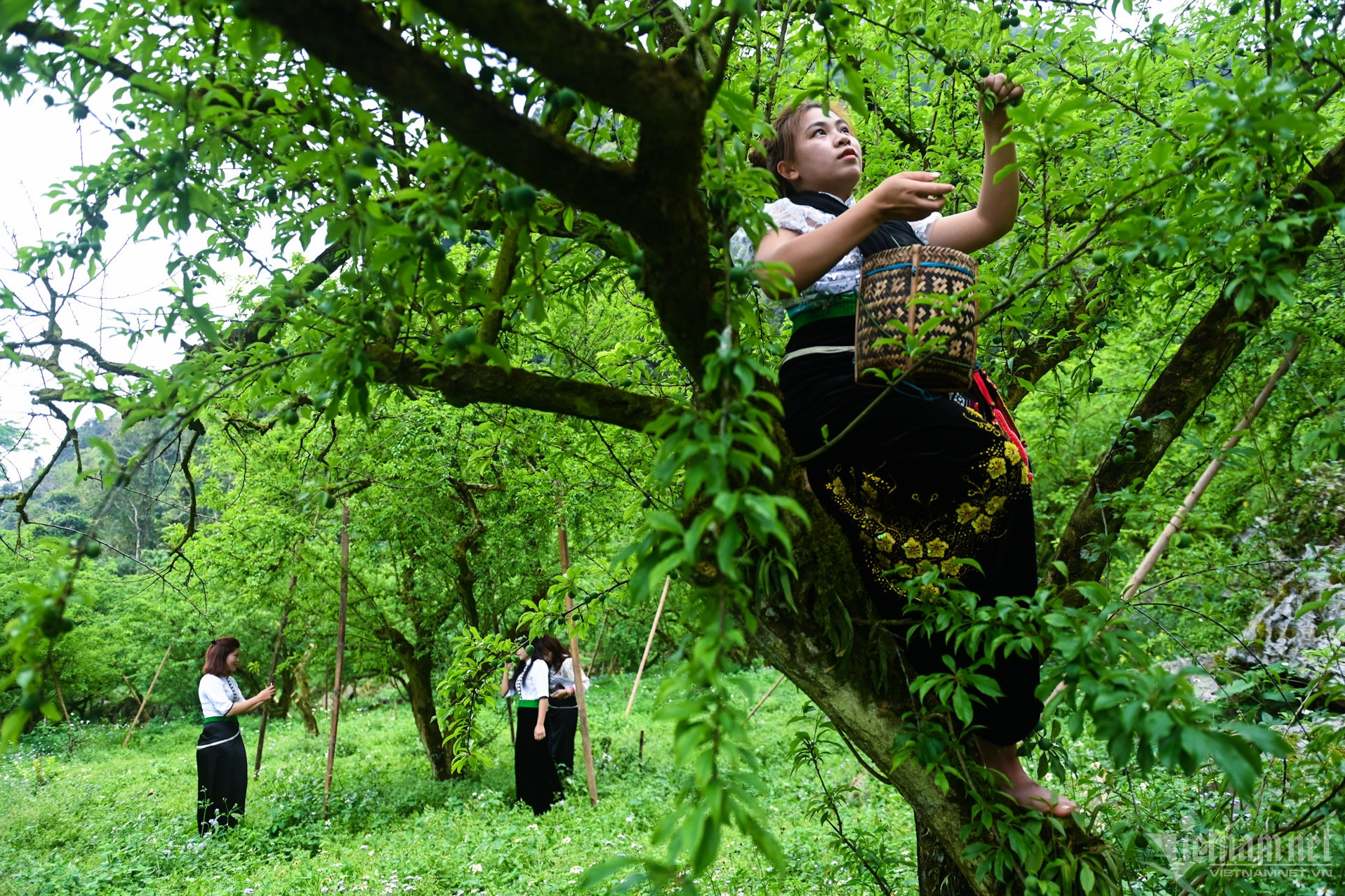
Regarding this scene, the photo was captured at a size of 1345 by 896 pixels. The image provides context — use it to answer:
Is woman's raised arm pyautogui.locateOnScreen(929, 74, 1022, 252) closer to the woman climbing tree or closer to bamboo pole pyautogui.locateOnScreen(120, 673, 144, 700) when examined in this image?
the woman climbing tree

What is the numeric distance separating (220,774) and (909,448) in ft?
26.6

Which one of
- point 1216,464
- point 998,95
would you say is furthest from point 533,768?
point 998,95

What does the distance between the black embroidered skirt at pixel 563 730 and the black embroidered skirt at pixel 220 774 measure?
2.96m

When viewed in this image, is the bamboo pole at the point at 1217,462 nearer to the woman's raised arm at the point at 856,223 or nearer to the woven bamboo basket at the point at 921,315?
the woven bamboo basket at the point at 921,315

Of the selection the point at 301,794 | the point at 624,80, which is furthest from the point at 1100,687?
the point at 301,794

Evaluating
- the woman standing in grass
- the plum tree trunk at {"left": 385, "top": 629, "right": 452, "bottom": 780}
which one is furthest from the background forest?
the plum tree trunk at {"left": 385, "top": 629, "right": 452, "bottom": 780}

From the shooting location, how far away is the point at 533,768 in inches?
316

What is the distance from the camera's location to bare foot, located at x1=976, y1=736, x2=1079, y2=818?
199 centimetres

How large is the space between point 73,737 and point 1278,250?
21595 mm

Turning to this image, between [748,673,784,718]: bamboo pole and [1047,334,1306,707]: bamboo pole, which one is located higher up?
[1047,334,1306,707]: bamboo pole

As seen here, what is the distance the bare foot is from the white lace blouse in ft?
4.01

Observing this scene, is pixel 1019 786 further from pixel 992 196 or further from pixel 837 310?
pixel 992 196

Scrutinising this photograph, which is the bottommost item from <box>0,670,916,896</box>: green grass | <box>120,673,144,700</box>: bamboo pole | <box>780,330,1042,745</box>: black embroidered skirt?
<box>120,673,144,700</box>: bamboo pole

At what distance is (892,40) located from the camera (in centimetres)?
284
